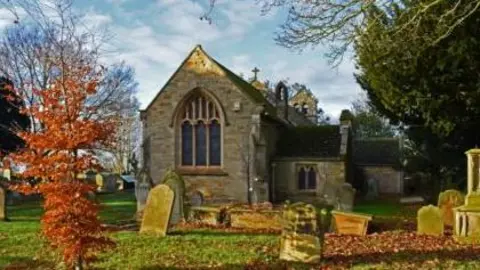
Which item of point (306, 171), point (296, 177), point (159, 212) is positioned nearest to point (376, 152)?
point (306, 171)

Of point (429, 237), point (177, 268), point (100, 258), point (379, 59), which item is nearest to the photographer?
point (177, 268)

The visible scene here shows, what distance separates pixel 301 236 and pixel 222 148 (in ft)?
54.4

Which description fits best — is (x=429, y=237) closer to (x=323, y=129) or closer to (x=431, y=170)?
(x=431, y=170)

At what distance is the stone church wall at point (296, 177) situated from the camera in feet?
87.2

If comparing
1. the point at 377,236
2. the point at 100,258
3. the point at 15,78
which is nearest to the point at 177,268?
the point at 100,258

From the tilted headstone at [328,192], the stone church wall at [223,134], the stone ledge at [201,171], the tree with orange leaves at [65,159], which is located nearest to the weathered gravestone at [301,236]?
the tree with orange leaves at [65,159]

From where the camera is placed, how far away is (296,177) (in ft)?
89.8

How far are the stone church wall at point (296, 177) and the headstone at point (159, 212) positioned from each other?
14.3 m

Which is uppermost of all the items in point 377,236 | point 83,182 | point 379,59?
point 379,59

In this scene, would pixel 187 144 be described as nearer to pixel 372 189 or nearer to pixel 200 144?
pixel 200 144

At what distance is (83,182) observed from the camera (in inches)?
327

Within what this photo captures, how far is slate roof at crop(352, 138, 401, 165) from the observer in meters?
37.8

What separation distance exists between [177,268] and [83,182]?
89.2 inches

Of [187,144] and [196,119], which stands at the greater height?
[196,119]
